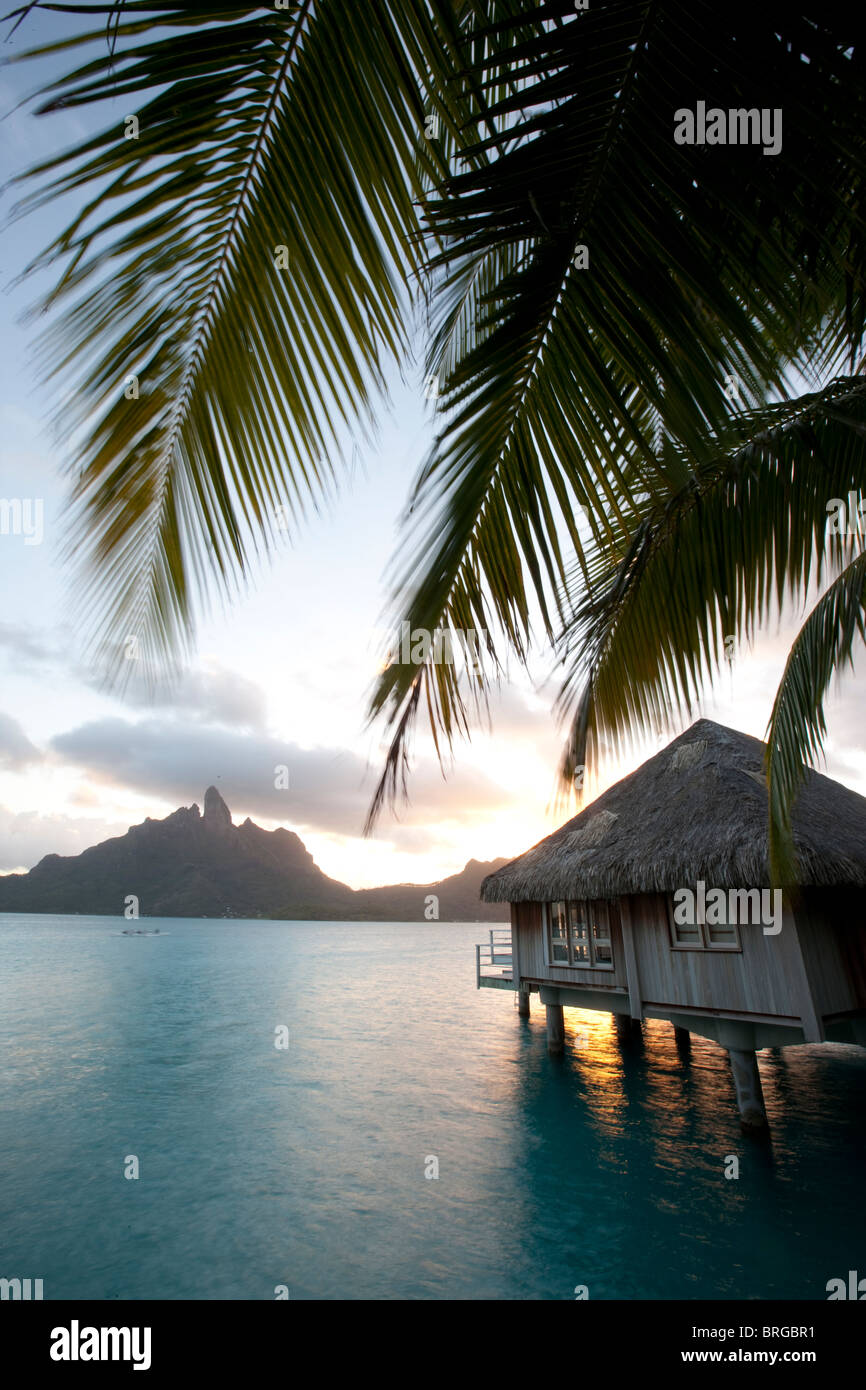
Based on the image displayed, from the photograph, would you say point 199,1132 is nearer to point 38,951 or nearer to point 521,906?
point 521,906

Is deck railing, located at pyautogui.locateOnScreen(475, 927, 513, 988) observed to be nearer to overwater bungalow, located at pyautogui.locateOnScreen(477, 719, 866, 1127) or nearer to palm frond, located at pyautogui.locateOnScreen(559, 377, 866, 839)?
overwater bungalow, located at pyautogui.locateOnScreen(477, 719, 866, 1127)

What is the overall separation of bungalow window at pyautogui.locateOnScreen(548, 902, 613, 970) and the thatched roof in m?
0.93

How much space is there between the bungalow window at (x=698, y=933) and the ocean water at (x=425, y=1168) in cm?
325

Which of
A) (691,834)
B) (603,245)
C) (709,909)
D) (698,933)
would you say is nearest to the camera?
(603,245)

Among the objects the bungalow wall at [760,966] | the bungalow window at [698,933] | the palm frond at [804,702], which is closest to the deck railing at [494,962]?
the bungalow wall at [760,966]

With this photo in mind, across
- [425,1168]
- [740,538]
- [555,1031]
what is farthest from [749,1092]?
[740,538]

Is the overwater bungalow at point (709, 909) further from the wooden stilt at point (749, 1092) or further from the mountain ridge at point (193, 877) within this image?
the mountain ridge at point (193, 877)

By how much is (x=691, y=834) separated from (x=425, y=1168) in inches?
270

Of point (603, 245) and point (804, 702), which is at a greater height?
point (603, 245)

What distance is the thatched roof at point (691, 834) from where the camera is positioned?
9.67 m

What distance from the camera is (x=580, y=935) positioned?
531 inches

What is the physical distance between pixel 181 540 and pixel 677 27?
1.05 metres

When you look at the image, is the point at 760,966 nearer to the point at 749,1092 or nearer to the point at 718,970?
the point at 718,970

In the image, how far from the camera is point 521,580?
1.35 meters
